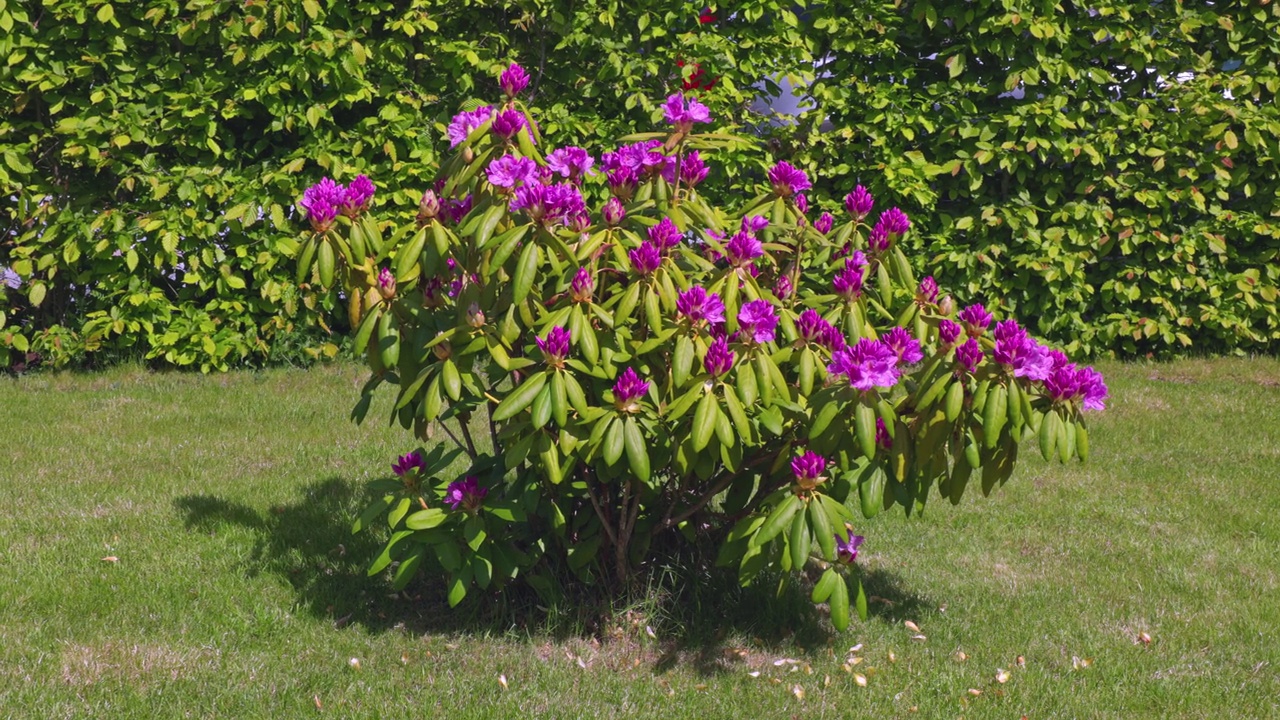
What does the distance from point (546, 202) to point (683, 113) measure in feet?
1.54

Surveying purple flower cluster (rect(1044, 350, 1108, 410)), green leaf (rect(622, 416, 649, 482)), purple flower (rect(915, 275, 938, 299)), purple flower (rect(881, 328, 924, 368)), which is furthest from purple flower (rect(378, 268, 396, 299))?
purple flower cluster (rect(1044, 350, 1108, 410))

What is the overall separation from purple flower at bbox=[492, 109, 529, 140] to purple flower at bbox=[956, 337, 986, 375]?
4.17 feet

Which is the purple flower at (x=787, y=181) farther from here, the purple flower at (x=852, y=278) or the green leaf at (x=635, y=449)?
the green leaf at (x=635, y=449)

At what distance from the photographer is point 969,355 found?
10.4 feet

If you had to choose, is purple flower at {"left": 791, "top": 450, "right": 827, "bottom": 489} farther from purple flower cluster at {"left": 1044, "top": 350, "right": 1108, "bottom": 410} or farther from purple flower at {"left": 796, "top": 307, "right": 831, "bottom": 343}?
purple flower cluster at {"left": 1044, "top": 350, "right": 1108, "bottom": 410}

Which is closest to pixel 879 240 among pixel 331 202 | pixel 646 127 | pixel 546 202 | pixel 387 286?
pixel 546 202

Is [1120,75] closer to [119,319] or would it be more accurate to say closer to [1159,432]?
[1159,432]

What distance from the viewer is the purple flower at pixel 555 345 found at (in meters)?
3.15

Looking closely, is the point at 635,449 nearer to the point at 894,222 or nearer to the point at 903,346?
the point at 903,346

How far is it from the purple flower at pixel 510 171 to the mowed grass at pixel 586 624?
133 centimetres

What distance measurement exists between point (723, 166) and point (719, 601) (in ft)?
11.4

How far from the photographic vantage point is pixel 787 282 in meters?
3.73

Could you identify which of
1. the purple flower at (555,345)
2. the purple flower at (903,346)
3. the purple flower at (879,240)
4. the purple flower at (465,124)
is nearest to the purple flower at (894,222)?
the purple flower at (879,240)

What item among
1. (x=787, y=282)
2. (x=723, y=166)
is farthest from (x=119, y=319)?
(x=787, y=282)
